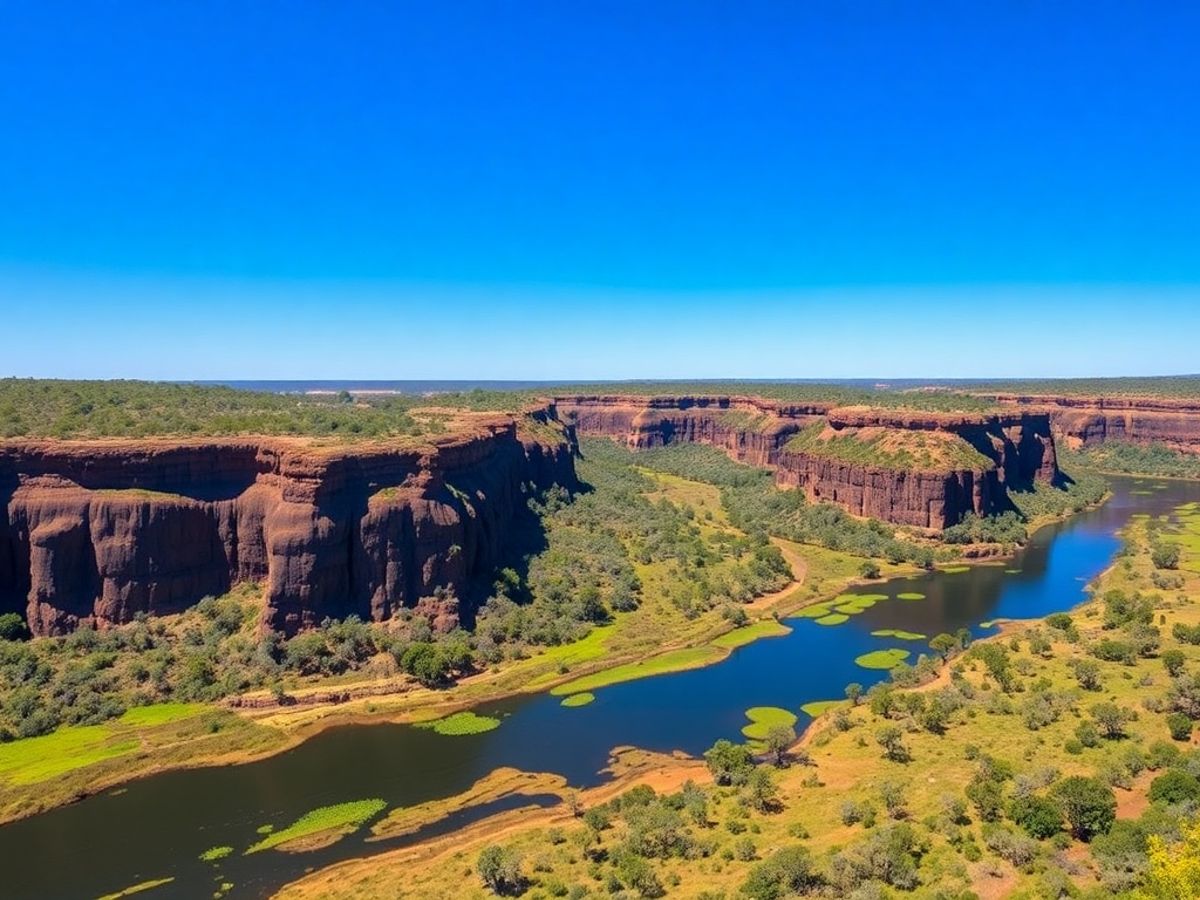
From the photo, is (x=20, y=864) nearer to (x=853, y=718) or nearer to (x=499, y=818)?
(x=499, y=818)

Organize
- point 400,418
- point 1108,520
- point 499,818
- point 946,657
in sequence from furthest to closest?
point 1108,520
point 400,418
point 946,657
point 499,818

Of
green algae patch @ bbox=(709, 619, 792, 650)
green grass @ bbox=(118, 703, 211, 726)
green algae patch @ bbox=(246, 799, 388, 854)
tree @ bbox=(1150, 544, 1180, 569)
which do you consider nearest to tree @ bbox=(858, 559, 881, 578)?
green algae patch @ bbox=(709, 619, 792, 650)

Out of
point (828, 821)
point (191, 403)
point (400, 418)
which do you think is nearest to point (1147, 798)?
point (828, 821)

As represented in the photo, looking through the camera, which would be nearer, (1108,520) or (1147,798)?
(1147,798)

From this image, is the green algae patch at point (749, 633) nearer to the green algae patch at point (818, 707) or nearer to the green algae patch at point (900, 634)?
the green algae patch at point (900, 634)

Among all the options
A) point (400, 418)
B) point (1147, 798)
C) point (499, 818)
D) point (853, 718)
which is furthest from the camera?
point (400, 418)

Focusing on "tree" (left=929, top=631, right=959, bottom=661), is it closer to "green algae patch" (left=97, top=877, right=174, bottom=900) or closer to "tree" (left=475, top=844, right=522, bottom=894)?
"tree" (left=475, top=844, right=522, bottom=894)

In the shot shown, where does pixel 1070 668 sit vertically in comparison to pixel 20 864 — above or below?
above

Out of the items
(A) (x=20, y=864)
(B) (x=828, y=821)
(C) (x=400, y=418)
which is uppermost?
(C) (x=400, y=418)

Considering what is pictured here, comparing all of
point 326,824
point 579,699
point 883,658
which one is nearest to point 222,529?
point 326,824
